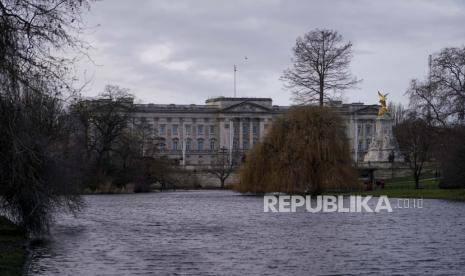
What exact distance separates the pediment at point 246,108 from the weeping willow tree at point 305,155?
99.8 metres

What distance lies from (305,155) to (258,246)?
3191cm

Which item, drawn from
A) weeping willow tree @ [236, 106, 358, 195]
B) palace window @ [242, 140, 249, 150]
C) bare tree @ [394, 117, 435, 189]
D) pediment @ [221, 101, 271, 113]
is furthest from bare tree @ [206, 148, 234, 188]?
weeping willow tree @ [236, 106, 358, 195]

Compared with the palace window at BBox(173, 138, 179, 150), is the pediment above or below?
above

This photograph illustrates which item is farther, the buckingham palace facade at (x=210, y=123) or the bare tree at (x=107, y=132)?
the buckingham palace facade at (x=210, y=123)

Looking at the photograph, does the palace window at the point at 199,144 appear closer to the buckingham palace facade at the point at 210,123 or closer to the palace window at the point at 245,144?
the buckingham palace facade at the point at 210,123

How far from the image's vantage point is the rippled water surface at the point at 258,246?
58.3 feet

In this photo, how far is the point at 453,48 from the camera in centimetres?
6556

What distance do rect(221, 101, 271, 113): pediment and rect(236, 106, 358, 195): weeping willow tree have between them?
327 ft

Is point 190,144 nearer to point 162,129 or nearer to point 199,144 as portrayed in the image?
point 199,144

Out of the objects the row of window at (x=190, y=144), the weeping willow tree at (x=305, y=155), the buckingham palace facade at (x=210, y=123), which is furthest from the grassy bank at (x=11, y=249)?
the row of window at (x=190, y=144)

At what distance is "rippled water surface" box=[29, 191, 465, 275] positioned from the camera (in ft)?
58.3

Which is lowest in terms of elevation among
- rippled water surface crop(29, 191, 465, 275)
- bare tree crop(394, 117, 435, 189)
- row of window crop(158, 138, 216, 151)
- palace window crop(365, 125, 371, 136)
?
rippled water surface crop(29, 191, 465, 275)

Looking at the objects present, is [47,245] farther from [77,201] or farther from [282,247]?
[282,247]

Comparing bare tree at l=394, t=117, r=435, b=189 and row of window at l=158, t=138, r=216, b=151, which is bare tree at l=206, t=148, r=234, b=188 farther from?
row of window at l=158, t=138, r=216, b=151
